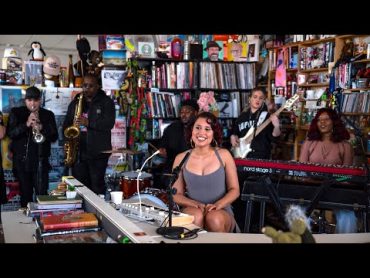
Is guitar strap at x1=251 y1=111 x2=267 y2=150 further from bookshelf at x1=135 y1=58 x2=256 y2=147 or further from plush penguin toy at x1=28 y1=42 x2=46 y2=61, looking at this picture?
plush penguin toy at x1=28 y1=42 x2=46 y2=61

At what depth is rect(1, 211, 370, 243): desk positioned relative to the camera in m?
2.15

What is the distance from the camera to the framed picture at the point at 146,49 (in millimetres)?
5754

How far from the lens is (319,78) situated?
5758 millimetres

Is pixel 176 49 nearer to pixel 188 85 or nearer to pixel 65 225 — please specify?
pixel 188 85

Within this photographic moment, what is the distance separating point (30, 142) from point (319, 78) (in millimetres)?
3467

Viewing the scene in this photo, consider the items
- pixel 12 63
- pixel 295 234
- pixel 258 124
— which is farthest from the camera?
pixel 12 63

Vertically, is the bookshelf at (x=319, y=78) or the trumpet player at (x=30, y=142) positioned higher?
the bookshelf at (x=319, y=78)

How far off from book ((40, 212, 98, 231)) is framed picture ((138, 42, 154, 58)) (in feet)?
11.7

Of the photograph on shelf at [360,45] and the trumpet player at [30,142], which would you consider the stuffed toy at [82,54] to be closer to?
the trumpet player at [30,142]

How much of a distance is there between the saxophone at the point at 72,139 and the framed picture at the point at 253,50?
2.54 metres

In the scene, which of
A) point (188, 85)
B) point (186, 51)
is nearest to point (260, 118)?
point (188, 85)

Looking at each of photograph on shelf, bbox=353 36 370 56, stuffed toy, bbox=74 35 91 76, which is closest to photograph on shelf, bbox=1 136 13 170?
stuffed toy, bbox=74 35 91 76

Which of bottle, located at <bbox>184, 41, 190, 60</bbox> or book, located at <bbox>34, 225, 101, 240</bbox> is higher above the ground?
bottle, located at <bbox>184, 41, 190, 60</bbox>

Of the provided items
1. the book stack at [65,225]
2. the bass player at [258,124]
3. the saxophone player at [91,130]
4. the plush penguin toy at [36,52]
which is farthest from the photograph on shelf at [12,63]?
the book stack at [65,225]
